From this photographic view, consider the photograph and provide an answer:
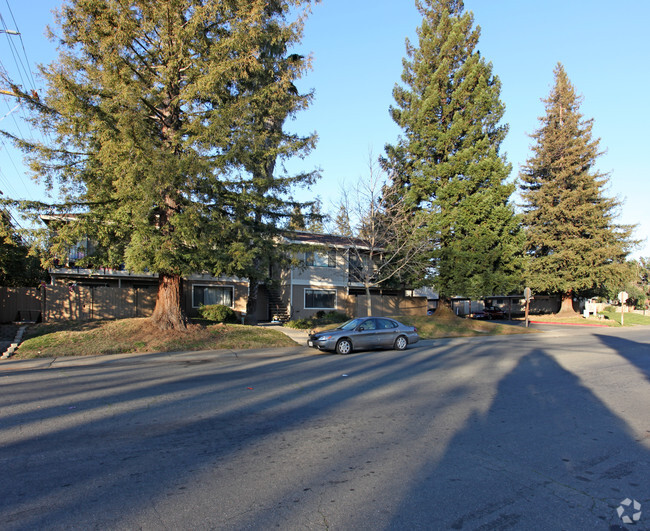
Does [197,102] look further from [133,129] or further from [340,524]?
[340,524]

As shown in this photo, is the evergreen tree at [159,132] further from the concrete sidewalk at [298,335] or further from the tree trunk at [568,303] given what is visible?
the tree trunk at [568,303]

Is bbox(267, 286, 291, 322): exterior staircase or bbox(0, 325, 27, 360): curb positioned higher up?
bbox(267, 286, 291, 322): exterior staircase

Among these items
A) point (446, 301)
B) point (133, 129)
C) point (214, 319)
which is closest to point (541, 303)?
point (446, 301)

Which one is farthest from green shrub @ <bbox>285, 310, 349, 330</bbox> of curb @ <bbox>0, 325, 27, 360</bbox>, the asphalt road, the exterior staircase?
the asphalt road

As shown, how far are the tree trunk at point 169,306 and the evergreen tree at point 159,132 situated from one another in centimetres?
4

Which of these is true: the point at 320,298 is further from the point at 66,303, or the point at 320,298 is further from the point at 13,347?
the point at 13,347

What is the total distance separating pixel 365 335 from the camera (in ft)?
52.9

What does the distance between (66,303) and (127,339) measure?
10072 mm

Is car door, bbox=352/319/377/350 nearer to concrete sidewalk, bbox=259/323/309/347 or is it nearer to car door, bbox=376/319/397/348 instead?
car door, bbox=376/319/397/348

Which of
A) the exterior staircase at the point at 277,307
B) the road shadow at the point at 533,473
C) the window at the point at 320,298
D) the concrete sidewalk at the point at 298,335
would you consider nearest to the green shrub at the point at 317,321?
the concrete sidewalk at the point at 298,335

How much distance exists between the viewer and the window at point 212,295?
28.3 meters

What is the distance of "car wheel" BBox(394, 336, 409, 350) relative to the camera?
55.1 ft

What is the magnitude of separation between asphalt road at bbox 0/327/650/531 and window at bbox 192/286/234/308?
1771 cm

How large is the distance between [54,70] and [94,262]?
6.57 m
